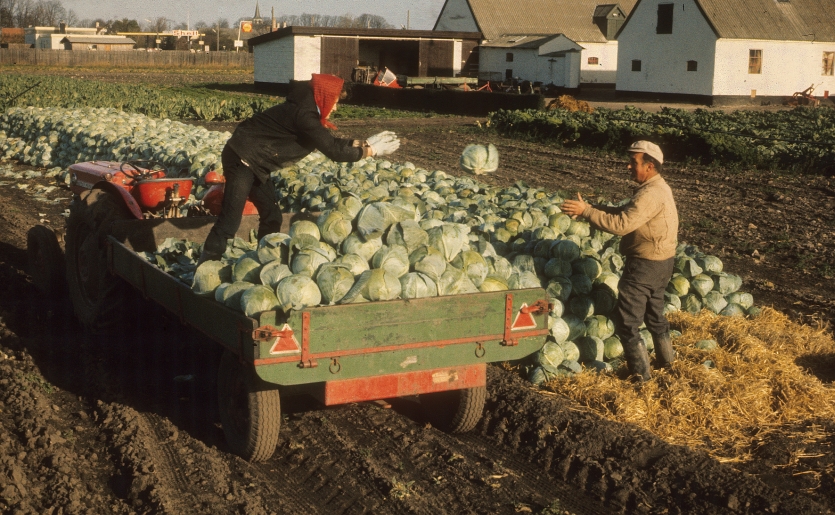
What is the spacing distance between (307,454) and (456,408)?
100cm

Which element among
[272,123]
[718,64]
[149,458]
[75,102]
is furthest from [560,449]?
[718,64]

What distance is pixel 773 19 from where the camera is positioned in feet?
144

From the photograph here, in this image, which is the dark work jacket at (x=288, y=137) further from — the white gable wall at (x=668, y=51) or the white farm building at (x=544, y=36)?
the white farm building at (x=544, y=36)

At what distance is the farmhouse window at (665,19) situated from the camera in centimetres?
4383

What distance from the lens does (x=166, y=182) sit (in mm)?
8492

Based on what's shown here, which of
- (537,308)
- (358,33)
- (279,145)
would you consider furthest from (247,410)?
(358,33)

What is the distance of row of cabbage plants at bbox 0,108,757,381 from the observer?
16.6 feet

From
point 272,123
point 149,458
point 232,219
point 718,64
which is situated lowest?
point 149,458

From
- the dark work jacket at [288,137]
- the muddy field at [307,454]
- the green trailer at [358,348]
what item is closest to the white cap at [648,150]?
Result: the green trailer at [358,348]

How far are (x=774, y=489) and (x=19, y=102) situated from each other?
28274mm

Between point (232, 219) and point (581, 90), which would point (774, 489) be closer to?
point (232, 219)

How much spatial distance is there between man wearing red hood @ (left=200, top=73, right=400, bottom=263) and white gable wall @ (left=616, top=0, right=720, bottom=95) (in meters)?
37.9

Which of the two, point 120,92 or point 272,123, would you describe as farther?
point 120,92

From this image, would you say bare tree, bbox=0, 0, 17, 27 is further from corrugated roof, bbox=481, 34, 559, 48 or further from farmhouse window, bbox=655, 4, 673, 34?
farmhouse window, bbox=655, 4, 673, 34
